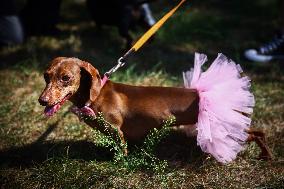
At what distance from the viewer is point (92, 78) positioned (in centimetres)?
278

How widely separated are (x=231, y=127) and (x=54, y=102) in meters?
1.22

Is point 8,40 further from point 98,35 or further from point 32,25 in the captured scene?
point 98,35

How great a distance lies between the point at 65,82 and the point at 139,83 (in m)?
1.64

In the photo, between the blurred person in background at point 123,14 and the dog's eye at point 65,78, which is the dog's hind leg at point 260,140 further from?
the blurred person in background at point 123,14

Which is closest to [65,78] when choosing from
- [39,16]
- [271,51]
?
[39,16]

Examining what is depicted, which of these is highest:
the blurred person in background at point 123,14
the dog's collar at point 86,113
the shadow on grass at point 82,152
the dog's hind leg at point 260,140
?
the blurred person in background at point 123,14

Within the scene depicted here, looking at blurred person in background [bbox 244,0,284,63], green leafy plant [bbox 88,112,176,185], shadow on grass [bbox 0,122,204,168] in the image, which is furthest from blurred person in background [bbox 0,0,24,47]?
blurred person in background [bbox 244,0,284,63]

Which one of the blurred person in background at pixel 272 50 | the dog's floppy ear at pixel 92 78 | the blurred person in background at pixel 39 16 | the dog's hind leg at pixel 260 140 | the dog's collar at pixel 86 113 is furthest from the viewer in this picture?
the blurred person in background at pixel 39 16

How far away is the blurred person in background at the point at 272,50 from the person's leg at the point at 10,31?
266cm

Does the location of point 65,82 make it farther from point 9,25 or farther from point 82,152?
point 9,25

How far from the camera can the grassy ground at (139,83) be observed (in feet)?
9.75

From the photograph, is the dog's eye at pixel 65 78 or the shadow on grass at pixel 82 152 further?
the shadow on grass at pixel 82 152

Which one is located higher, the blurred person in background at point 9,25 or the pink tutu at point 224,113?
the blurred person in background at point 9,25

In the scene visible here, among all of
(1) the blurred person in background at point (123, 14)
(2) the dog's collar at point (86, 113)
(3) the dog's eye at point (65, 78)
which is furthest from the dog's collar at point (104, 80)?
(1) the blurred person in background at point (123, 14)
